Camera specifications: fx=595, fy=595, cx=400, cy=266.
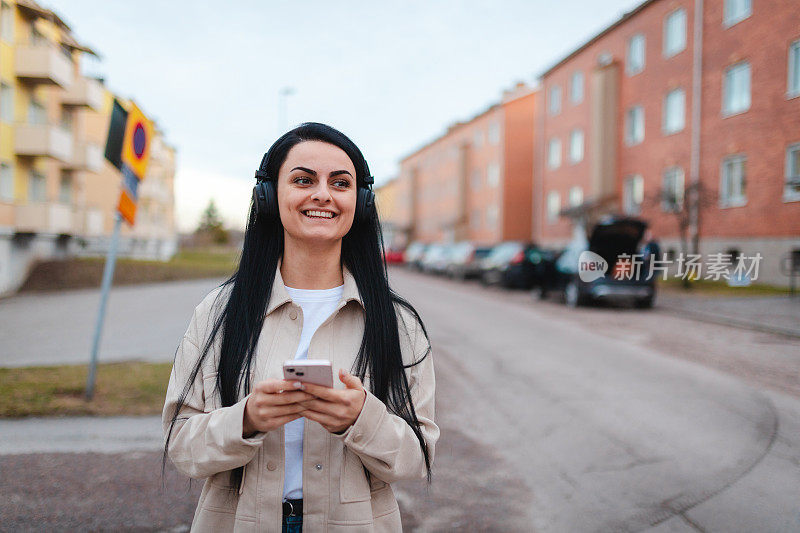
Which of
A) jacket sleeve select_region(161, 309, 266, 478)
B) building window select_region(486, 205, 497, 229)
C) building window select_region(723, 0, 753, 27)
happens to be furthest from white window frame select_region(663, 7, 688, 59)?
building window select_region(486, 205, 497, 229)

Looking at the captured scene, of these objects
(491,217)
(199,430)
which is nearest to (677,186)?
(199,430)

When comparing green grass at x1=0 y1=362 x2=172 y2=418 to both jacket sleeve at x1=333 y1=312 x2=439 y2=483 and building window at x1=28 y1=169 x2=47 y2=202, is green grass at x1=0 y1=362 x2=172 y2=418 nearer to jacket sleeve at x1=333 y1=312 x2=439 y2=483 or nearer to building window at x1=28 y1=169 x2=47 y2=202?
jacket sleeve at x1=333 y1=312 x2=439 y2=483

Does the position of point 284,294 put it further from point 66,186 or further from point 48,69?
point 66,186

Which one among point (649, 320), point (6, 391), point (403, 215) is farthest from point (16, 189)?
point (403, 215)

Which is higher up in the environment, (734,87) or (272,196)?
(734,87)

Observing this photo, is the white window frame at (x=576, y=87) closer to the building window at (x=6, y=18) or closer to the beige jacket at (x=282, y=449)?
the building window at (x=6, y=18)

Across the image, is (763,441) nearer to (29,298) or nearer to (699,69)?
(699,69)

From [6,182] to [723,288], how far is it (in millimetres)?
23899

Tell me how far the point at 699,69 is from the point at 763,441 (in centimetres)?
240

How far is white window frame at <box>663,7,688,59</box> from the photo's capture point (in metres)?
2.89

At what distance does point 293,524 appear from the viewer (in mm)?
1723

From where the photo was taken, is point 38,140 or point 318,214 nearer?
point 318,214

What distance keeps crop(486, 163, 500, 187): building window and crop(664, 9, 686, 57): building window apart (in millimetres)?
42909

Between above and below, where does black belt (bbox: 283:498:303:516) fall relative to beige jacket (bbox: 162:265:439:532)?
below
